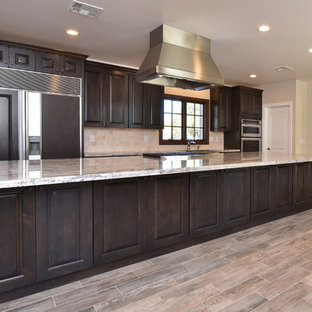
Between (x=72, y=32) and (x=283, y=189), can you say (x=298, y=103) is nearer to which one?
(x=283, y=189)

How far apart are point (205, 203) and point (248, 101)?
15.4 feet

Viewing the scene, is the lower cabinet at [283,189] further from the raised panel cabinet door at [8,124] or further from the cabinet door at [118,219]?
the raised panel cabinet door at [8,124]

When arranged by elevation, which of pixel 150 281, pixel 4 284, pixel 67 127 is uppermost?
→ pixel 67 127

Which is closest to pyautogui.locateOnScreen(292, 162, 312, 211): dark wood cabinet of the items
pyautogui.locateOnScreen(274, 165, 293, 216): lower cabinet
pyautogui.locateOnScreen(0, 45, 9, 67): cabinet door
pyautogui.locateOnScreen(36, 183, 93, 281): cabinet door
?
pyautogui.locateOnScreen(274, 165, 293, 216): lower cabinet

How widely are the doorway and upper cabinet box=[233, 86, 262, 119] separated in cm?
24

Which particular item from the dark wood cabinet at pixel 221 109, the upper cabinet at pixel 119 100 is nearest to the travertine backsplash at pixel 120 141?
the upper cabinet at pixel 119 100

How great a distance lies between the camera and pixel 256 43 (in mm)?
3838

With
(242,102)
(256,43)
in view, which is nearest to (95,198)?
(256,43)

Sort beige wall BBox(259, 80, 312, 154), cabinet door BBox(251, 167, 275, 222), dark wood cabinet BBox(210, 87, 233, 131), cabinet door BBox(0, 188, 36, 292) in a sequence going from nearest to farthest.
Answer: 1. cabinet door BBox(0, 188, 36, 292)
2. cabinet door BBox(251, 167, 275, 222)
3. beige wall BBox(259, 80, 312, 154)
4. dark wood cabinet BBox(210, 87, 233, 131)

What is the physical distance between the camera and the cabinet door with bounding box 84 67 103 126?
14.4ft

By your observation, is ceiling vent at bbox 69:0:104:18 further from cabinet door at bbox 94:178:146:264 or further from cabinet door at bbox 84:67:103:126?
cabinet door at bbox 94:178:146:264

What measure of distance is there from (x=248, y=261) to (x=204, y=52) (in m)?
2.73

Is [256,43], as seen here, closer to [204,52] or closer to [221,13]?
[204,52]

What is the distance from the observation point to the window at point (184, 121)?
5.81m
